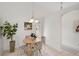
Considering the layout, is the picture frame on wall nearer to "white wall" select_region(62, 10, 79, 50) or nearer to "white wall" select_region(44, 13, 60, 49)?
"white wall" select_region(44, 13, 60, 49)

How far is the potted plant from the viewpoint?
2.12 m

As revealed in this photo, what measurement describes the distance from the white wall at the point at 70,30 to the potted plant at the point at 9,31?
988 mm

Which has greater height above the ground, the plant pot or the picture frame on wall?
the picture frame on wall

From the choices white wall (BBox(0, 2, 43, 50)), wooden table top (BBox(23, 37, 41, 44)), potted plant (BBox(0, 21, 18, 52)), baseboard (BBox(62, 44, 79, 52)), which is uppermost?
white wall (BBox(0, 2, 43, 50))

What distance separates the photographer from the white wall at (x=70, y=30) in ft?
6.93

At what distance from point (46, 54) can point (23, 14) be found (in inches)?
37.1

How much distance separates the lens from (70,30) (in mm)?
2154

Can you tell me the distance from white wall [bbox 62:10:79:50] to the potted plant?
99 cm

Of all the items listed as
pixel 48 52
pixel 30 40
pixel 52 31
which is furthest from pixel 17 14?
pixel 48 52

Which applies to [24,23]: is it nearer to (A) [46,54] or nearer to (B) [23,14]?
(B) [23,14]

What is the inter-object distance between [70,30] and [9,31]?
1235mm

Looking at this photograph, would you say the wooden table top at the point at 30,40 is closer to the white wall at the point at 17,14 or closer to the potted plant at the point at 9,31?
the white wall at the point at 17,14

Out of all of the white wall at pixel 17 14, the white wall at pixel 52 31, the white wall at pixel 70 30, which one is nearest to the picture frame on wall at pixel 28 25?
the white wall at pixel 17 14

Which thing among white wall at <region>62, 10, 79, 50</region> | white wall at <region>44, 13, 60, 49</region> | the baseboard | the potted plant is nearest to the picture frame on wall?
the potted plant
